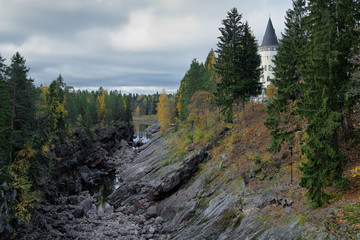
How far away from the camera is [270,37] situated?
59531mm

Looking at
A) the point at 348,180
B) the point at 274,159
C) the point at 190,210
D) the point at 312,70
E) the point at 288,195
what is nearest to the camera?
the point at 348,180

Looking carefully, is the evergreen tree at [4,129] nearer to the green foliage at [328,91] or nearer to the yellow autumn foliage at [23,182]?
the yellow autumn foliage at [23,182]

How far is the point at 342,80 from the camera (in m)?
14.8

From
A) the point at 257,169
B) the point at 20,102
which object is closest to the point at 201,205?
the point at 257,169

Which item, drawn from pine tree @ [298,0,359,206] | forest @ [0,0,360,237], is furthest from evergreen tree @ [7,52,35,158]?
pine tree @ [298,0,359,206]

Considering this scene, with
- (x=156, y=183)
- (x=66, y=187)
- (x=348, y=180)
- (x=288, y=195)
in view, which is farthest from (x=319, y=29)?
(x=66, y=187)

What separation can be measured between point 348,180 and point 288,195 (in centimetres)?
496

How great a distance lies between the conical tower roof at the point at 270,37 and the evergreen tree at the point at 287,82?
38.4m

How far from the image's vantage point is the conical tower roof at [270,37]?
5914cm

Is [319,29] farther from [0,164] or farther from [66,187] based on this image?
[66,187]

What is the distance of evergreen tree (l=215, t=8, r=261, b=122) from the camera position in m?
30.4

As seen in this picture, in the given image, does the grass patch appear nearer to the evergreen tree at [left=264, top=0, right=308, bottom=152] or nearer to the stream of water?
the evergreen tree at [left=264, top=0, right=308, bottom=152]

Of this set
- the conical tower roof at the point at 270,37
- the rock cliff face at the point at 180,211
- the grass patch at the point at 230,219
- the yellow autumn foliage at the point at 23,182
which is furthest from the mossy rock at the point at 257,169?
the conical tower roof at the point at 270,37

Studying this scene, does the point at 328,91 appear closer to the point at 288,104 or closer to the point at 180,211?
the point at 288,104
